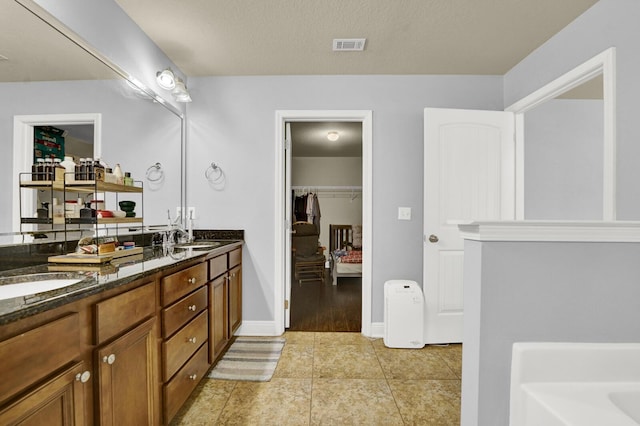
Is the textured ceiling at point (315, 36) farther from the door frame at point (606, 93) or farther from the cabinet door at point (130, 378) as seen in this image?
the cabinet door at point (130, 378)

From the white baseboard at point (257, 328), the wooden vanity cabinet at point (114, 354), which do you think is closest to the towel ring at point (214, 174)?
the wooden vanity cabinet at point (114, 354)

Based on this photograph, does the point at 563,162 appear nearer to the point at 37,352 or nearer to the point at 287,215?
the point at 287,215

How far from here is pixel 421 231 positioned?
2848mm

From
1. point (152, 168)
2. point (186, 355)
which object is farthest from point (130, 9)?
point (186, 355)

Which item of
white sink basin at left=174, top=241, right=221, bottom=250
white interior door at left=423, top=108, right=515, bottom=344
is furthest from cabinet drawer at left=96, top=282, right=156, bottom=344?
white interior door at left=423, top=108, right=515, bottom=344

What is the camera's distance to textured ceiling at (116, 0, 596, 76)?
195 centimetres

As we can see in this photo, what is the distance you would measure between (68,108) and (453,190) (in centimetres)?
270

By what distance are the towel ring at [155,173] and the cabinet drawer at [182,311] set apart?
1001 mm

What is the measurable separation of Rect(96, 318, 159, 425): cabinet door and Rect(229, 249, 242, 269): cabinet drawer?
1.13m

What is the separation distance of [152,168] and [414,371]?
8.12 feet

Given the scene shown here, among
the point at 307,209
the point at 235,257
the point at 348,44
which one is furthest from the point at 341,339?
the point at 307,209

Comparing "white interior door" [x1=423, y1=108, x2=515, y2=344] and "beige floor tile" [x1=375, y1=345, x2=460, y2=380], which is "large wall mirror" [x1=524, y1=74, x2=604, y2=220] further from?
"beige floor tile" [x1=375, y1=345, x2=460, y2=380]

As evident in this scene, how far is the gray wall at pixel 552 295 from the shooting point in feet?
3.56

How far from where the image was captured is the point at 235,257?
2656mm
